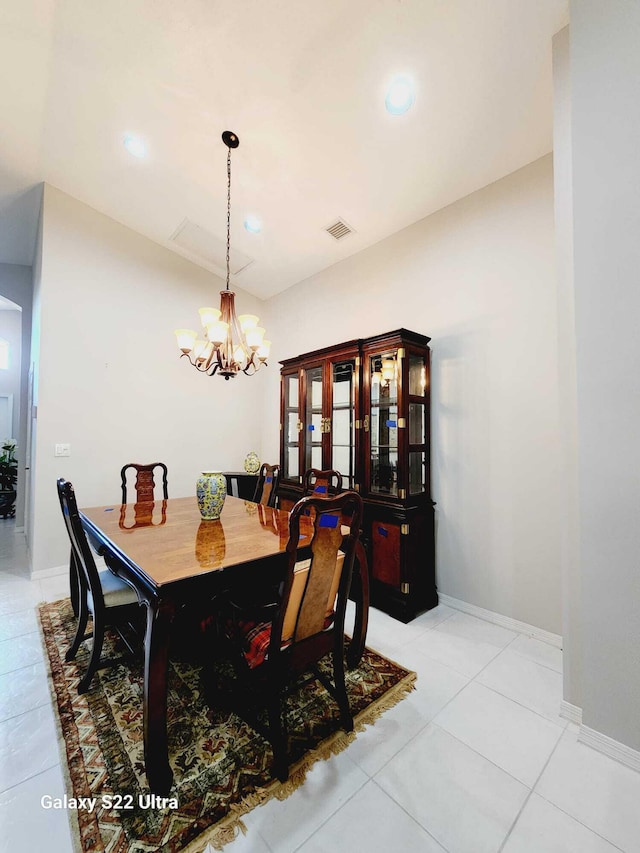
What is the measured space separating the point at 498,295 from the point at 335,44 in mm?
1855

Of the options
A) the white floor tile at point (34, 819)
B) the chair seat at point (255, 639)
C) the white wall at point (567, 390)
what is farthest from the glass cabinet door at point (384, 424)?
the white floor tile at point (34, 819)

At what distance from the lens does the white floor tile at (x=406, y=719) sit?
145cm

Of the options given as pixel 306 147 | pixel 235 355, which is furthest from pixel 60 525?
pixel 306 147

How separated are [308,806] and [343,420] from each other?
245 centimetres

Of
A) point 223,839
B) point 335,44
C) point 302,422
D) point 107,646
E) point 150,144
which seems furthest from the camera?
point 302,422

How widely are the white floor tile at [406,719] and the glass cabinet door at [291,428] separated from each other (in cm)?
211

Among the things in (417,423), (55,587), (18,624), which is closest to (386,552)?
(417,423)

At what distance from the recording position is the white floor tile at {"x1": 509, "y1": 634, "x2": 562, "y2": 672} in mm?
2078

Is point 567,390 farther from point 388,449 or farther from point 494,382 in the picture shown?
point 388,449

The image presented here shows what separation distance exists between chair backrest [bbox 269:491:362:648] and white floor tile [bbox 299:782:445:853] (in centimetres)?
Answer: 56

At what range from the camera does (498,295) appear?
2580mm

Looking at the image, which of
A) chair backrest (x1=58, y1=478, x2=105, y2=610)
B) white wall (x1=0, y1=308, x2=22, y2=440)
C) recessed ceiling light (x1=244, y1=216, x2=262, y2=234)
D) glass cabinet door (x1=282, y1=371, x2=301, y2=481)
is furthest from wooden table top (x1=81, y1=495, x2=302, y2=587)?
white wall (x1=0, y1=308, x2=22, y2=440)

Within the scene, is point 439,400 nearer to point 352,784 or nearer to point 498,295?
point 498,295

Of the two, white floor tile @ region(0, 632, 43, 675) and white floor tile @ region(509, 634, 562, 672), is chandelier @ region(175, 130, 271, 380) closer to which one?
white floor tile @ region(0, 632, 43, 675)
